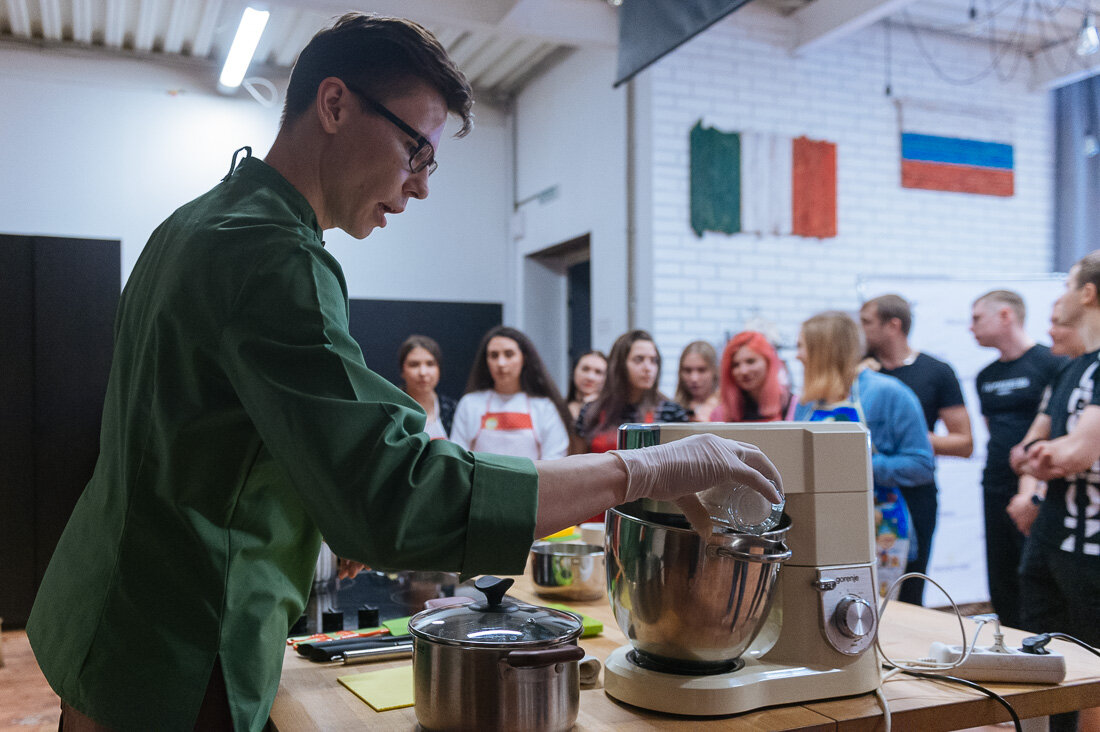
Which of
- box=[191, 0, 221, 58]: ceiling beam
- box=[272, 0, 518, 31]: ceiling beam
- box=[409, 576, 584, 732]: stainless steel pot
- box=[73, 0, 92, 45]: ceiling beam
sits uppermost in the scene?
box=[191, 0, 221, 58]: ceiling beam

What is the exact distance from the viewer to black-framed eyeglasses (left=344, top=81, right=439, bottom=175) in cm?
99

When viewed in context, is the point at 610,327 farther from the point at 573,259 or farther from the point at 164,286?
the point at 164,286

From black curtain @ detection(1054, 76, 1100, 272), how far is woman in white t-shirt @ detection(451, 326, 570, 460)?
412 cm

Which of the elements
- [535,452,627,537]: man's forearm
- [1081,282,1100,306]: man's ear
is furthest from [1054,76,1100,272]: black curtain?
[535,452,627,537]: man's forearm

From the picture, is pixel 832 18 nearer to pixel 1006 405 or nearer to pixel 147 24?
pixel 1006 405

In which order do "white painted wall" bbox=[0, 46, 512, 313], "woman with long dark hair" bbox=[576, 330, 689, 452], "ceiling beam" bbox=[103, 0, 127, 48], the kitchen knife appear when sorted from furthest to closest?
"white painted wall" bbox=[0, 46, 512, 313] < "ceiling beam" bbox=[103, 0, 127, 48] < "woman with long dark hair" bbox=[576, 330, 689, 452] < the kitchen knife

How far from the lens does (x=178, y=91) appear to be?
6203 mm

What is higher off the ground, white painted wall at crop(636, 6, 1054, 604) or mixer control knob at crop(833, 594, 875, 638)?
white painted wall at crop(636, 6, 1054, 604)

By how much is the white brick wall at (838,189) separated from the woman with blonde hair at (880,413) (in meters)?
1.82

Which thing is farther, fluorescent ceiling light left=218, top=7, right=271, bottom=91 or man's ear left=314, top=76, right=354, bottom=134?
fluorescent ceiling light left=218, top=7, right=271, bottom=91

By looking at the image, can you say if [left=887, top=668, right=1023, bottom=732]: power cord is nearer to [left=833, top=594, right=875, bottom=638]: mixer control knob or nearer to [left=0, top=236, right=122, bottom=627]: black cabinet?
[left=833, top=594, right=875, bottom=638]: mixer control knob

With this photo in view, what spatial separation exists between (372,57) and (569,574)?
3.40 ft

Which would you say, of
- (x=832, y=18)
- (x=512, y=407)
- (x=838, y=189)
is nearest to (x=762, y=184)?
(x=838, y=189)

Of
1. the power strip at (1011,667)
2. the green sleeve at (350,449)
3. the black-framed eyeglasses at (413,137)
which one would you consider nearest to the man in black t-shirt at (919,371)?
the power strip at (1011,667)
